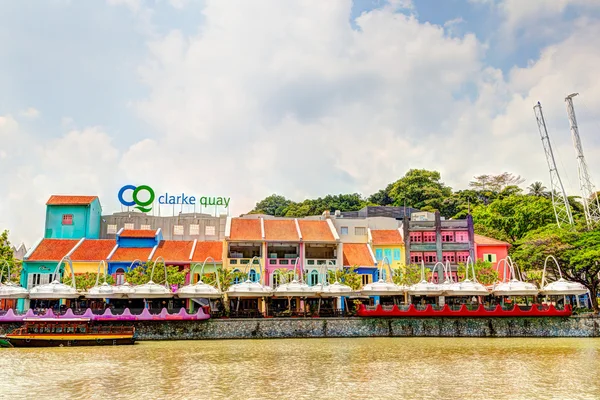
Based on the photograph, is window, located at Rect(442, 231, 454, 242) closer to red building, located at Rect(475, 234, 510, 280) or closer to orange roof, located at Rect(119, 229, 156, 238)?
red building, located at Rect(475, 234, 510, 280)

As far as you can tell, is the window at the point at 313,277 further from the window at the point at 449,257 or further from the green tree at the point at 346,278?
the window at the point at 449,257

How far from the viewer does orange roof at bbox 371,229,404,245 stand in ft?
184

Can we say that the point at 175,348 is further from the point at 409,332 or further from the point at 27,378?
the point at 409,332

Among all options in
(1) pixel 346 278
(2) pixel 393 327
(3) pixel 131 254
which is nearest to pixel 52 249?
(3) pixel 131 254

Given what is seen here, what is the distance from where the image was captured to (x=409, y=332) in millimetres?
40250

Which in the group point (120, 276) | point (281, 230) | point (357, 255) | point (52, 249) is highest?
point (281, 230)

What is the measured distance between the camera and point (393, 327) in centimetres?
4038

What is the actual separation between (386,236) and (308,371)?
34.6 m

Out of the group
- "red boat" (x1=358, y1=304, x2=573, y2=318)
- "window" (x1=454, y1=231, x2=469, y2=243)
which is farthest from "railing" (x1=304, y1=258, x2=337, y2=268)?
"window" (x1=454, y1=231, x2=469, y2=243)

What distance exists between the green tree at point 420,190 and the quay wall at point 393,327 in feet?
148

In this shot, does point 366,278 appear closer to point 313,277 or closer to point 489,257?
point 313,277

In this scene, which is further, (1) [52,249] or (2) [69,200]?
(2) [69,200]

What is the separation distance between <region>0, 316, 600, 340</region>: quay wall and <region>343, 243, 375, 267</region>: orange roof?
1266 centimetres

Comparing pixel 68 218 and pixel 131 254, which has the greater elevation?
pixel 68 218
